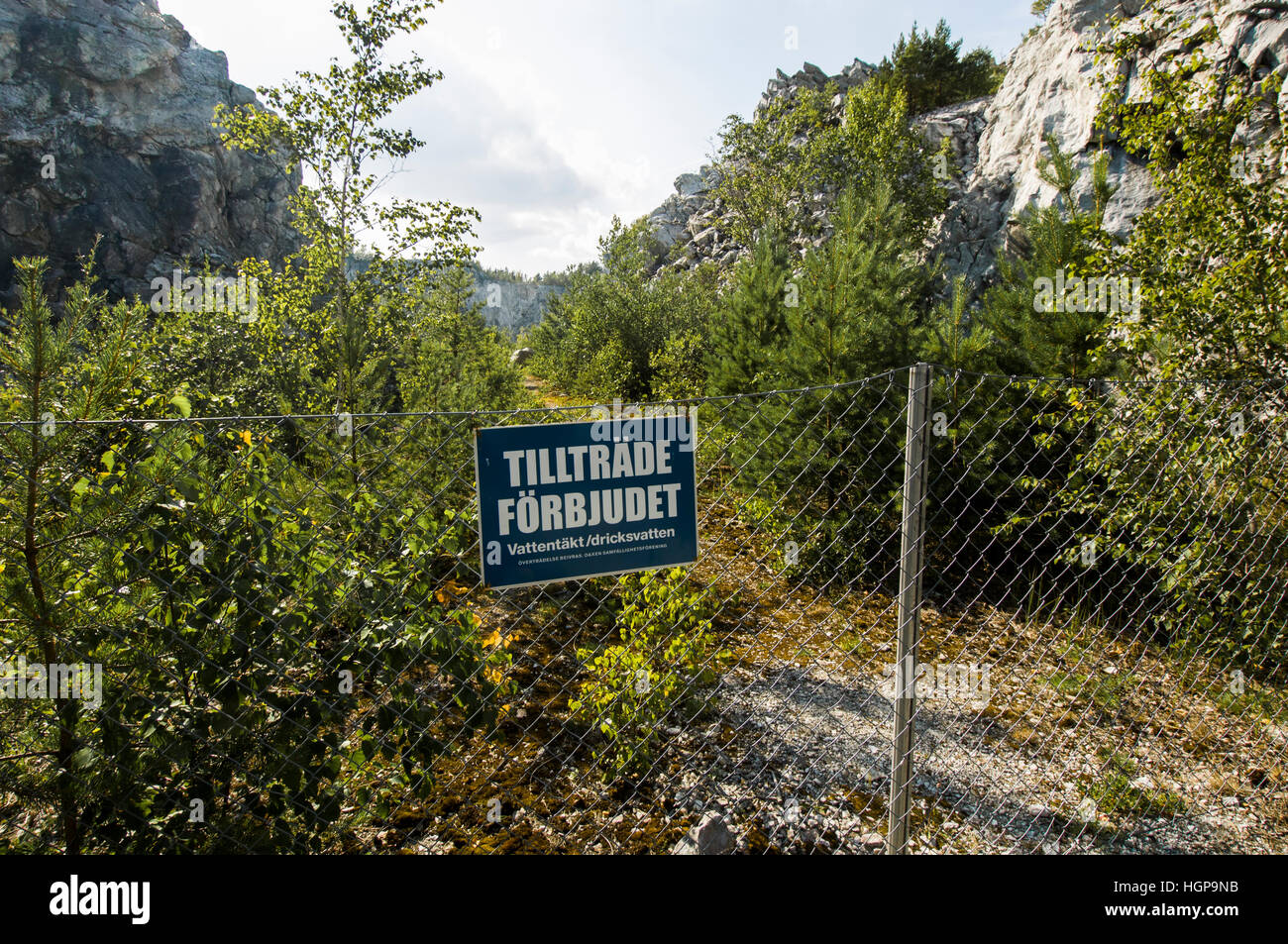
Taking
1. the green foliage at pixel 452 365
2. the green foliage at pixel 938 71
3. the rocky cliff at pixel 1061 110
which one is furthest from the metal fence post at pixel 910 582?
the green foliage at pixel 938 71

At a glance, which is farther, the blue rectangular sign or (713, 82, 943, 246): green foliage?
(713, 82, 943, 246): green foliage

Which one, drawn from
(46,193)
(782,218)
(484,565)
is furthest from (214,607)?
(46,193)

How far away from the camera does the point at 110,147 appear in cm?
3397

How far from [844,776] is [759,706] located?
0.61 metres

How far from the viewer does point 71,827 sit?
5.15ft

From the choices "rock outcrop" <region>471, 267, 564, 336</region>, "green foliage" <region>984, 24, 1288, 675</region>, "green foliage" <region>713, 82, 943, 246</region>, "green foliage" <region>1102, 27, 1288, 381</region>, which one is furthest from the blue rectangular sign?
"rock outcrop" <region>471, 267, 564, 336</region>

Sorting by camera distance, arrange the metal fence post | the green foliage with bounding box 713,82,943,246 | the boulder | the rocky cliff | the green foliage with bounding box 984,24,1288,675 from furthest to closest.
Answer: the green foliage with bounding box 713,82,943,246 < the rocky cliff < the green foliage with bounding box 984,24,1288,675 < the boulder < the metal fence post

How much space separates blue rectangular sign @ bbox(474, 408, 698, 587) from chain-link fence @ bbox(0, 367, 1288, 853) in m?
0.14

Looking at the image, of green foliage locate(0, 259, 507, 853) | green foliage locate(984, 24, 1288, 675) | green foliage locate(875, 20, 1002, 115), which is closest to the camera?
green foliage locate(0, 259, 507, 853)

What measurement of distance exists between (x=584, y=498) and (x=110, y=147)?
1827 inches

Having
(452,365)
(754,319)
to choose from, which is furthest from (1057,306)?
(452,365)

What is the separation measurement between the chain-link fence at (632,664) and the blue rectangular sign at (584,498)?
143mm

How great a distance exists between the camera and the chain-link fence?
5.11 ft

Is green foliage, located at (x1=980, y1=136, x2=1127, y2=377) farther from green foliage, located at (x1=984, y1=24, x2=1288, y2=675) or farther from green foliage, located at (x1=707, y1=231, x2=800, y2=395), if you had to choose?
green foliage, located at (x1=707, y1=231, x2=800, y2=395)
